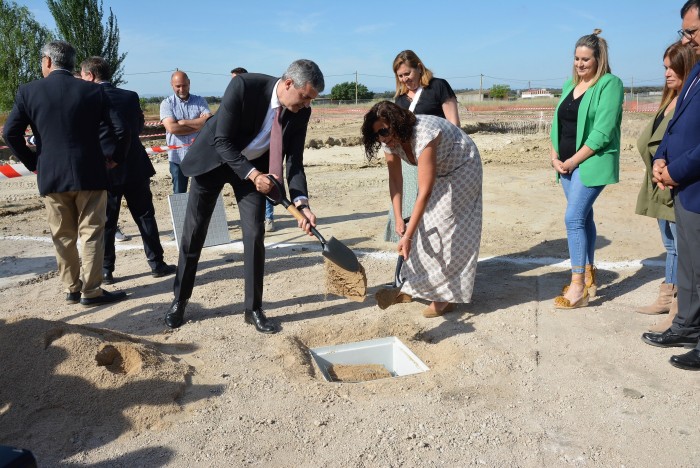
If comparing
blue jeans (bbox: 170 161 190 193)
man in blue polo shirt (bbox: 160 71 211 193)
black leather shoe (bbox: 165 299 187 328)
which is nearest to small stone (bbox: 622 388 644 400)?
black leather shoe (bbox: 165 299 187 328)

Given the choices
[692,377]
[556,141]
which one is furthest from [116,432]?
[556,141]

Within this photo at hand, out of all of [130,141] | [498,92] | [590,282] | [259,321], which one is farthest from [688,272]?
[498,92]

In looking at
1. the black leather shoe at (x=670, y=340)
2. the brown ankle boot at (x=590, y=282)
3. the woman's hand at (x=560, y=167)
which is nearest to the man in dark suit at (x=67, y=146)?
the woman's hand at (x=560, y=167)

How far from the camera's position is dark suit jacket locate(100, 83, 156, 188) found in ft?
16.6

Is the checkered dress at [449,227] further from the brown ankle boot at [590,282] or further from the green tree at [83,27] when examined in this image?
the green tree at [83,27]

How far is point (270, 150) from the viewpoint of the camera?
4.11m

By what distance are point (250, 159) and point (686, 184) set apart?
284 cm

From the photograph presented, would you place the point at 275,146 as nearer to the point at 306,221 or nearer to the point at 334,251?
the point at 306,221

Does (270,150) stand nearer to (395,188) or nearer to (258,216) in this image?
(258,216)

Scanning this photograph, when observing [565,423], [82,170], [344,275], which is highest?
[82,170]

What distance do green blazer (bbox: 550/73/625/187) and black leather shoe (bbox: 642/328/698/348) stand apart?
1158mm

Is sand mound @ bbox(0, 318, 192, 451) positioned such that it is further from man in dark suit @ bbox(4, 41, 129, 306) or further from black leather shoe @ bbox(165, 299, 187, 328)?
man in dark suit @ bbox(4, 41, 129, 306)

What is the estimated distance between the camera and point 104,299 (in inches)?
198

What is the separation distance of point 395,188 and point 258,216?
1.08 m
